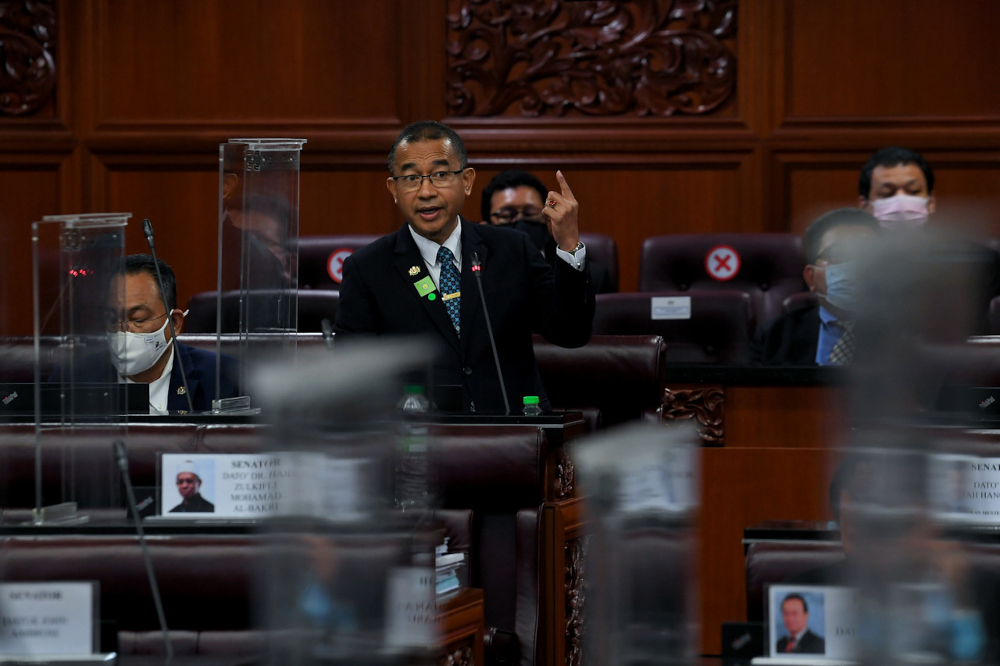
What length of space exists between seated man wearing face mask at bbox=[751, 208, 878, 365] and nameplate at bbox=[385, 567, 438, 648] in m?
2.61

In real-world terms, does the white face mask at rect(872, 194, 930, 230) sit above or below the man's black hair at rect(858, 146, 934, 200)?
below

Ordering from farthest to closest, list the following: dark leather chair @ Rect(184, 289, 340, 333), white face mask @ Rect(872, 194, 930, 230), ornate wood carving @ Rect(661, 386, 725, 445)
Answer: white face mask @ Rect(872, 194, 930, 230) < dark leather chair @ Rect(184, 289, 340, 333) < ornate wood carving @ Rect(661, 386, 725, 445)

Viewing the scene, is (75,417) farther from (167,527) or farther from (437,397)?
(437,397)

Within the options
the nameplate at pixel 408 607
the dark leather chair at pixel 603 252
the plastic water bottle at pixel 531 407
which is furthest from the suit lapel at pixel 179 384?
the dark leather chair at pixel 603 252

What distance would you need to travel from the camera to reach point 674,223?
475 centimetres

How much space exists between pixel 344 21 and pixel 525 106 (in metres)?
0.81

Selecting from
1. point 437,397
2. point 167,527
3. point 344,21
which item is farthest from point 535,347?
point 344,21

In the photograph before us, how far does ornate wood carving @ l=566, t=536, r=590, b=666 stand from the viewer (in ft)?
7.35

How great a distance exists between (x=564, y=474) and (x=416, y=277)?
2.27 feet

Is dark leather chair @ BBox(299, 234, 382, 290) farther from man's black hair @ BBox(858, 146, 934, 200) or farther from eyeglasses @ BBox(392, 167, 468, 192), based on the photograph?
man's black hair @ BBox(858, 146, 934, 200)

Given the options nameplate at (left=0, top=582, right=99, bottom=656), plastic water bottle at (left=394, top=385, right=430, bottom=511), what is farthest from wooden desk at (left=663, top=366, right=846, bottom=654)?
plastic water bottle at (left=394, top=385, right=430, bottom=511)

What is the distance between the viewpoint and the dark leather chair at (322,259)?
4.06m

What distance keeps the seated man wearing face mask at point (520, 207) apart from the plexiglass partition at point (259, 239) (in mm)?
1730

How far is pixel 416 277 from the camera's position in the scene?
2758 mm
